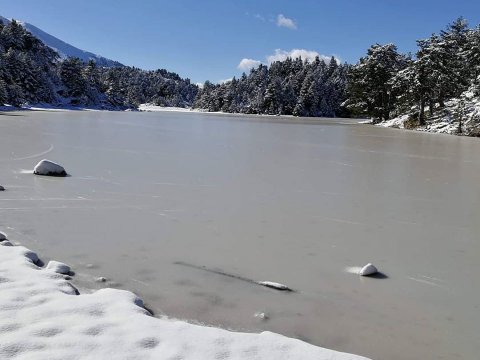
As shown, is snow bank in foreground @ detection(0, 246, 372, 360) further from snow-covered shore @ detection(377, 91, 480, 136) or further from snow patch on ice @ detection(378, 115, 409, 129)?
snow patch on ice @ detection(378, 115, 409, 129)

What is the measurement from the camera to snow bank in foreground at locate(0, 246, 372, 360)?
10.4ft

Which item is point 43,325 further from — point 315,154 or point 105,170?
point 315,154

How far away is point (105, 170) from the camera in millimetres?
12367

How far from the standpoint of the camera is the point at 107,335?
3422mm

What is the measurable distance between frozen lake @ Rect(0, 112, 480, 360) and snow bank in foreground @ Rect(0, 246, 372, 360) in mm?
434

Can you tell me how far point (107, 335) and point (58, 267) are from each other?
189cm

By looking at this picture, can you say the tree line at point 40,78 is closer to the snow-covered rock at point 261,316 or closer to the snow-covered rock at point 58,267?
the snow-covered rock at point 58,267

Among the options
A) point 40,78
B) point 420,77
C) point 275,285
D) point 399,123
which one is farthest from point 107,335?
point 40,78

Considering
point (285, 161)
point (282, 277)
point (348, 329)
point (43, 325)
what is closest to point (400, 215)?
point (282, 277)

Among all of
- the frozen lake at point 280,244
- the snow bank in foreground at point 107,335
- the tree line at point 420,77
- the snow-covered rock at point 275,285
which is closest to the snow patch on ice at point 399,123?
the tree line at point 420,77

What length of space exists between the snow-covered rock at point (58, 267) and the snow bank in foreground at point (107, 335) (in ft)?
2.22

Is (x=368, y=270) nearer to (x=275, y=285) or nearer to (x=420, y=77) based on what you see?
(x=275, y=285)

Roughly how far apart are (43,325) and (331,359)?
2336 millimetres

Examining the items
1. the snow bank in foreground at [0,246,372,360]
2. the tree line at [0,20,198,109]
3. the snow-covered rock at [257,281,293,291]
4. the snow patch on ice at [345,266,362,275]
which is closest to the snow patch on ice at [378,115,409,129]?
the snow patch on ice at [345,266,362,275]
